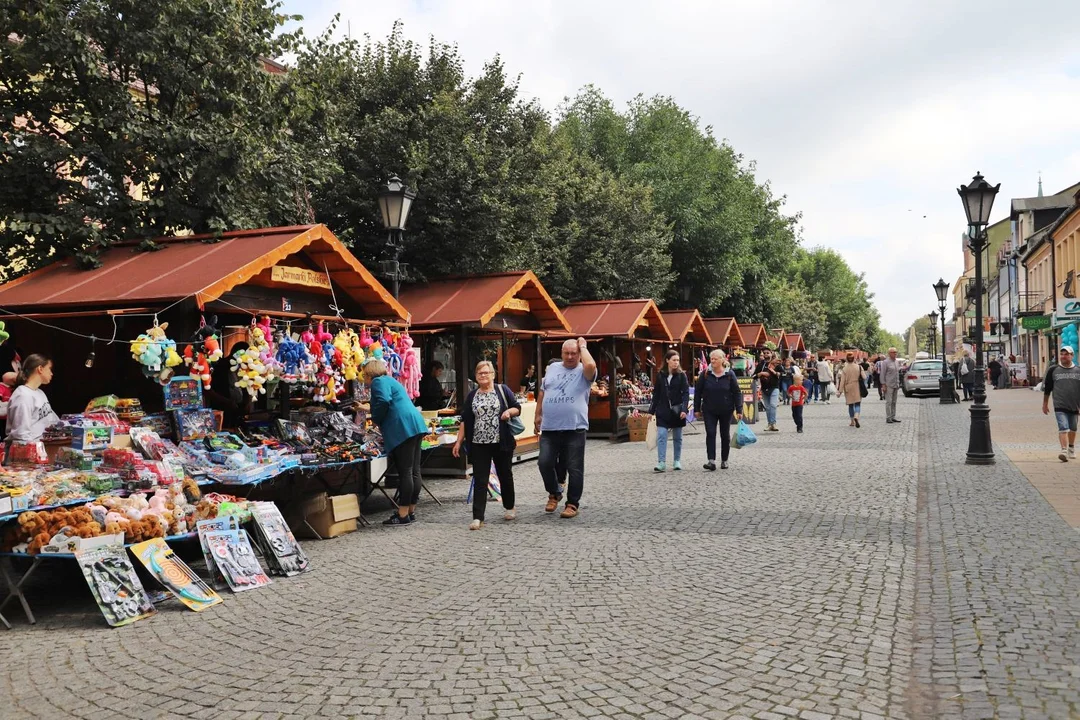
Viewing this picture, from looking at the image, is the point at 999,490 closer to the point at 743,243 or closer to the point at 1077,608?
the point at 1077,608

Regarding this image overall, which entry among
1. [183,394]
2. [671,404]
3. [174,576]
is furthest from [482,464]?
[671,404]

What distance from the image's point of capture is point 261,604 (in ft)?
20.5

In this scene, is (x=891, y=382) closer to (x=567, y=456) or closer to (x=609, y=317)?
(x=609, y=317)

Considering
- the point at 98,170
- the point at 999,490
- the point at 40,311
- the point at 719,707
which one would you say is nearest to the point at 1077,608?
the point at 719,707

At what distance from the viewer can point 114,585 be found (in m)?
6.00

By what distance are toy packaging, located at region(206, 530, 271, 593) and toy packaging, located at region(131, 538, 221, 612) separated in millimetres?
277

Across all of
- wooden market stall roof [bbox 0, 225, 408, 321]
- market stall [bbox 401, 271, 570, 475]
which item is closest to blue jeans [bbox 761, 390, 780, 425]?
market stall [bbox 401, 271, 570, 475]

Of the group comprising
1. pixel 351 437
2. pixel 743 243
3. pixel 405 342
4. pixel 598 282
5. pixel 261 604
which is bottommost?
pixel 261 604

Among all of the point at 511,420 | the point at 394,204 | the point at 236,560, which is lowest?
the point at 236,560

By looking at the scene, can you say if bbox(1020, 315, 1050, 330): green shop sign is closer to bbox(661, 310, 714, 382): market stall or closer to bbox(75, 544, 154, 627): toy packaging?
bbox(661, 310, 714, 382): market stall

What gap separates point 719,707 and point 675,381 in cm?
904

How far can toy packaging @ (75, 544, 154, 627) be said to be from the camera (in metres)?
5.84

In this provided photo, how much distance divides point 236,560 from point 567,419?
11.7 feet

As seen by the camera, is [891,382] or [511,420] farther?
[891,382]
